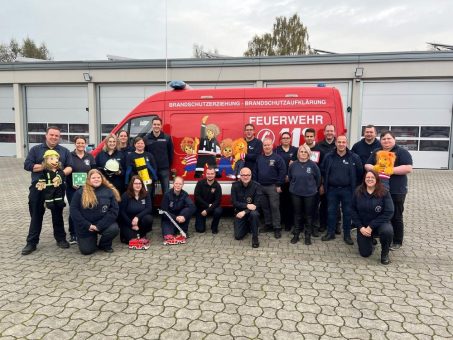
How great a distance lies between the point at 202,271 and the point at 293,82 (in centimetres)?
1105

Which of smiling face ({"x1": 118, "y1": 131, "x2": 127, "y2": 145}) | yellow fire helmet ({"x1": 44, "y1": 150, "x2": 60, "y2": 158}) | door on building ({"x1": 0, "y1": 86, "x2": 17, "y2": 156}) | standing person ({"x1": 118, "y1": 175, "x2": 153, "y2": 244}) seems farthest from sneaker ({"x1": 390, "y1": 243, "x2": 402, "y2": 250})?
door on building ({"x1": 0, "y1": 86, "x2": 17, "y2": 156})

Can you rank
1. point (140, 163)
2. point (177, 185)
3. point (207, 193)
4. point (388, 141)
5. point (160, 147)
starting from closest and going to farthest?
point (388, 141) → point (177, 185) → point (140, 163) → point (207, 193) → point (160, 147)

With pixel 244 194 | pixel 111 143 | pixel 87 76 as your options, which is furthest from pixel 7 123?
pixel 244 194

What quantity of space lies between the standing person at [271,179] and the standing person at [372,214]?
129cm

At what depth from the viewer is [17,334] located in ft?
9.96

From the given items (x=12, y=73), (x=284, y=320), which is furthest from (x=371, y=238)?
(x=12, y=73)

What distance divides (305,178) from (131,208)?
8.57ft

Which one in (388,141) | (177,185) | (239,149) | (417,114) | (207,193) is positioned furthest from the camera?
(417,114)

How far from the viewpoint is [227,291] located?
3799 mm

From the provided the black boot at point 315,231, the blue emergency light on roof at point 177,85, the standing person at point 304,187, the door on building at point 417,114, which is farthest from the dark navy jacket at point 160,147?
the door on building at point 417,114

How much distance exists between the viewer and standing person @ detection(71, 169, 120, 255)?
15.7 feet

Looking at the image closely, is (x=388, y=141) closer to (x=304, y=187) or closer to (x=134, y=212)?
(x=304, y=187)

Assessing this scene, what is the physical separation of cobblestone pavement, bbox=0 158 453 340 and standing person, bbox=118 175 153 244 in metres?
0.23

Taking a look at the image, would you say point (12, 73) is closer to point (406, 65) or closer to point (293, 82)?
point (293, 82)
